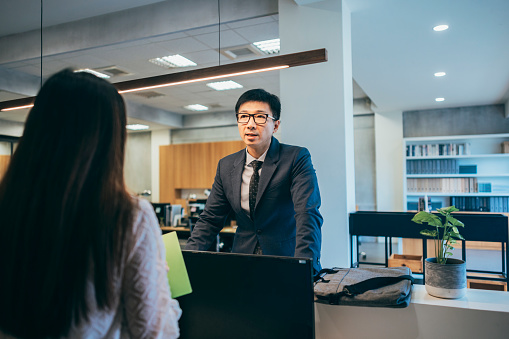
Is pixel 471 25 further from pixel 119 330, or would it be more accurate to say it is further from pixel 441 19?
pixel 119 330

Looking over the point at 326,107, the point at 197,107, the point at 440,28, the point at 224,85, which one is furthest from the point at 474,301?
the point at 197,107

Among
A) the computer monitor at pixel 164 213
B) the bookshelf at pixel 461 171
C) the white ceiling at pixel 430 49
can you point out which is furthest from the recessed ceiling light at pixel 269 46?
the bookshelf at pixel 461 171

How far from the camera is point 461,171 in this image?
25.7 feet

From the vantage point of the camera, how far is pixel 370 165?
29.5 ft

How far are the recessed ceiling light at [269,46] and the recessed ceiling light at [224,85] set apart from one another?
5.53 feet

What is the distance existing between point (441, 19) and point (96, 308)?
4.24 metres

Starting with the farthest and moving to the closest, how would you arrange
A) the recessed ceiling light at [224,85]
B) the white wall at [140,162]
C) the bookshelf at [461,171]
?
the white wall at [140,162] < the bookshelf at [461,171] < the recessed ceiling light at [224,85]

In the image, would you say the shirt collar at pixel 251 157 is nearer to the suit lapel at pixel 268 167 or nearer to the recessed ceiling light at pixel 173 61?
the suit lapel at pixel 268 167

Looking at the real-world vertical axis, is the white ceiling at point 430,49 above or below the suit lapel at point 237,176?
above

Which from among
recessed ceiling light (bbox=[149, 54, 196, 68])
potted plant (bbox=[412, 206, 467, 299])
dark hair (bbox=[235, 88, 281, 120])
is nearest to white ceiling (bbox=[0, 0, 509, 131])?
recessed ceiling light (bbox=[149, 54, 196, 68])

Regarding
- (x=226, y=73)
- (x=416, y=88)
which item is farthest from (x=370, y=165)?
(x=226, y=73)

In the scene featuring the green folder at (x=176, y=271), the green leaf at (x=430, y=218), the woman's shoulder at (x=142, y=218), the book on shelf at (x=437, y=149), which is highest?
the book on shelf at (x=437, y=149)

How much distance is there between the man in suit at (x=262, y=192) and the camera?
1.55 meters

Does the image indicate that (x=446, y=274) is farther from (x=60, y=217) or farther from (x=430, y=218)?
(x=60, y=217)
